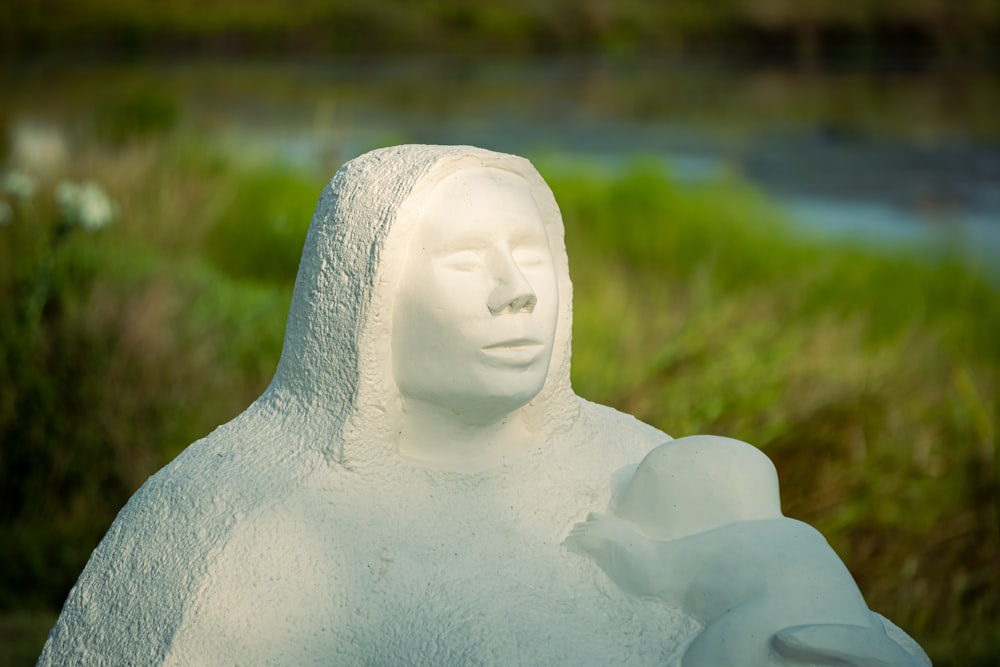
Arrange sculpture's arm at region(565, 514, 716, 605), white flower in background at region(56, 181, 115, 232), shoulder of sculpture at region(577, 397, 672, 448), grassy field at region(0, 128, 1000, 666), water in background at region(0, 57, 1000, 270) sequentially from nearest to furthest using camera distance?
sculpture's arm at region(565, 514, 716, 605)
shoulder of sculpture at region(577, 397, 672, 448)
grassy field at region(0, 128, 1000, 666)
white flower in background at region(56, 181, 115, 232)
water in background at region(0, 57, 1000, 270)

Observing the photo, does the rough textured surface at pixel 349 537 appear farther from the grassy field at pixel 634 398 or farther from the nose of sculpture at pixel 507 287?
the grassy field at pixel 634 398

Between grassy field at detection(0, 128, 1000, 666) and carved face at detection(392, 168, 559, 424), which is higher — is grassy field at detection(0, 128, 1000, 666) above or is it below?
below

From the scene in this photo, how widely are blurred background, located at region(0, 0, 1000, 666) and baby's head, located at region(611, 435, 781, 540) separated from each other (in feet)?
5.36

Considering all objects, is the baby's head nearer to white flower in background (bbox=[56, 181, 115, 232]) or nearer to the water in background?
white flower in background (bbox=[56, 181, 115, 232])

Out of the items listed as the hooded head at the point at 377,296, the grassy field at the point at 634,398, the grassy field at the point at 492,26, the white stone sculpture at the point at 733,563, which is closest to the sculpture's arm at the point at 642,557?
the white stone sculpture at the point at 733,563

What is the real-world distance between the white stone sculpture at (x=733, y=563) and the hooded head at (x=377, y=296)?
0.23 metres

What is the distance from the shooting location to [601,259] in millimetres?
5727

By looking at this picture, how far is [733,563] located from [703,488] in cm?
11

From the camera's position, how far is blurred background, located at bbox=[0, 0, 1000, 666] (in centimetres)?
340

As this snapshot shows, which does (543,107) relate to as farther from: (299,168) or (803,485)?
(803,485)

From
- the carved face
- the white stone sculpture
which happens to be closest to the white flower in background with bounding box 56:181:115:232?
the carved face

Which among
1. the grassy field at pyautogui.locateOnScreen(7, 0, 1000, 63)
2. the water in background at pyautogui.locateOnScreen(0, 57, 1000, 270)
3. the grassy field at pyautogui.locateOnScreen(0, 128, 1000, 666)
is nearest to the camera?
the grassy field at pyautogui.locateOnScreen(0, 128, 1000, 666)

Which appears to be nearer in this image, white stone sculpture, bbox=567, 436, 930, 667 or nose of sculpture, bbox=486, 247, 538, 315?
white stone sculpture, bbox=567, 436, 930, 667

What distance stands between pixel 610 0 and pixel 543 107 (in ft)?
7.35
